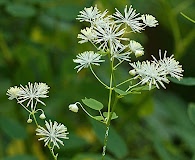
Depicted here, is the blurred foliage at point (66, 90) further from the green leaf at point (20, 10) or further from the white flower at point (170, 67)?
the white flower at point (170, 67)

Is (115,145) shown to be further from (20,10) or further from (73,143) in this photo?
(20,10)

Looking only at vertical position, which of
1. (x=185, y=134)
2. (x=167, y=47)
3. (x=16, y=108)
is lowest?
(x=185, y=134)

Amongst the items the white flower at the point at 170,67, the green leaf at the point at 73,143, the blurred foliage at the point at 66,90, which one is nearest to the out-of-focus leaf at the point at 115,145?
the blurred foliage at the point at 66,90

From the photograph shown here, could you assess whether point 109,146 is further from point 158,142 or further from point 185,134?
point 185,134

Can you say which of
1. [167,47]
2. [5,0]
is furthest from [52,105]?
[167,47]

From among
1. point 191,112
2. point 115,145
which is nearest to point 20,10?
point 115,145

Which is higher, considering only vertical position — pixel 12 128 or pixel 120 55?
pixel 12 128
